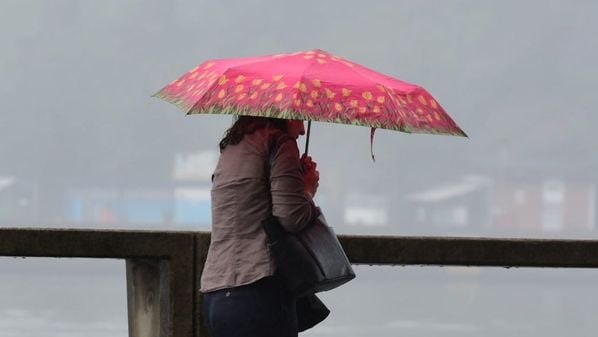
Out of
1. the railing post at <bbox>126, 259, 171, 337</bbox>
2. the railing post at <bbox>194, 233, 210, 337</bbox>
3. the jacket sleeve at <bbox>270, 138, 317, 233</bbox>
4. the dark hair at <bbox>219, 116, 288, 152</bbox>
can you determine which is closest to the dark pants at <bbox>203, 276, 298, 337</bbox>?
the jacket sleeve at <bbox>270, 138, 317, 233</bbox>

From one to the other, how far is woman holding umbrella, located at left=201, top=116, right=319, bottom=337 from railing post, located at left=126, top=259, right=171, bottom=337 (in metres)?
1.10

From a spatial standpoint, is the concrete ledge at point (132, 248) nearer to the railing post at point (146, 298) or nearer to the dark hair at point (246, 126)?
the railing post at point (146, 298)

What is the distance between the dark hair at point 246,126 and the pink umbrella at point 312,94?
0.09 meters

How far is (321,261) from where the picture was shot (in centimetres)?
287

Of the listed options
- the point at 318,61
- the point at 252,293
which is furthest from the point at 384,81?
the point at 252,293

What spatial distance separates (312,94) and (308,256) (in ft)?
1.45

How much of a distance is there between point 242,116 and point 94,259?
1121 mm

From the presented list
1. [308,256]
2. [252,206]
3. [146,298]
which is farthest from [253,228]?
[146,298]

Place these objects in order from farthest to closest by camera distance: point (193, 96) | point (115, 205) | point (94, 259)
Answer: point (115, 205) → point (94, 259) → point (193, 96)

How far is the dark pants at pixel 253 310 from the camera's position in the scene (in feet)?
9.19

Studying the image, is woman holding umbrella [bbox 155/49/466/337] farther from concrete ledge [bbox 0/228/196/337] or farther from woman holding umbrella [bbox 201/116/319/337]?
concrete ledge [bbox 0/228/196/337]

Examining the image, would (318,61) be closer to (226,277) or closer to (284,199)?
(284,199)

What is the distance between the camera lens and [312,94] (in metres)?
2.85

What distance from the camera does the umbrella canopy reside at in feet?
9.19
